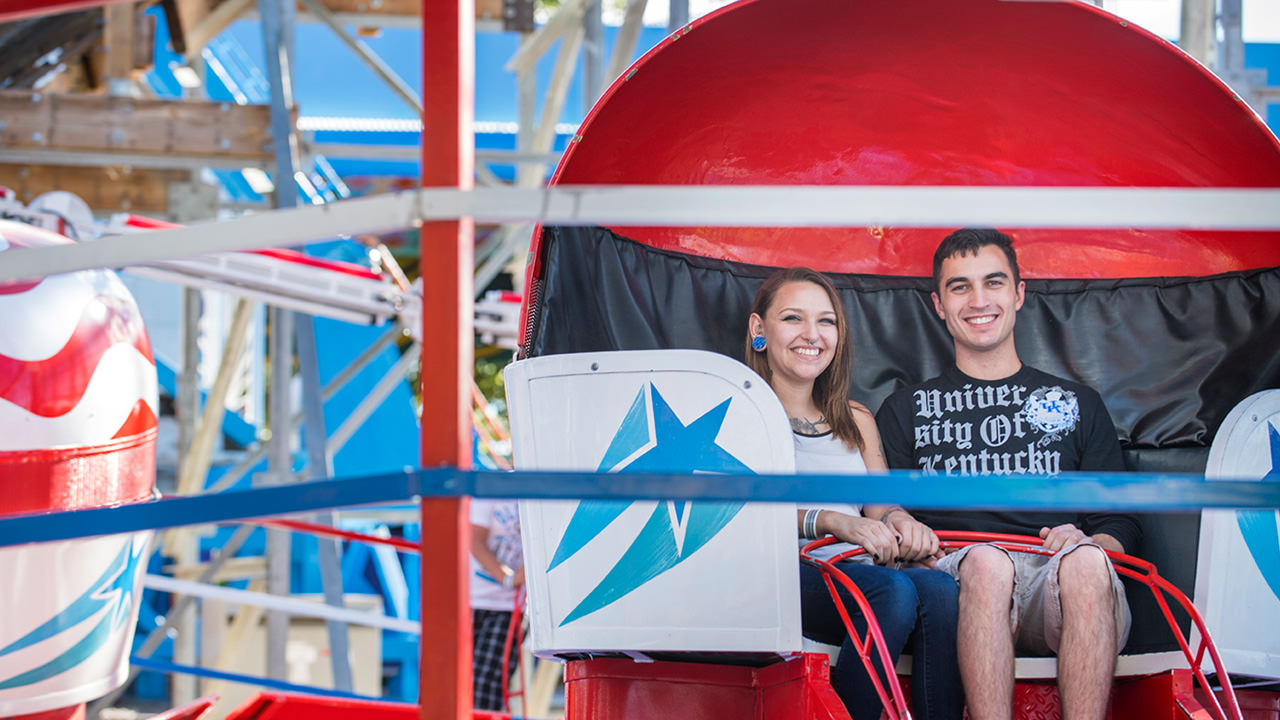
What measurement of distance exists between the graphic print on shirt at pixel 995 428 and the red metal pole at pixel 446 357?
170 centimetres

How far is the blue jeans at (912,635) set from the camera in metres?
2.28

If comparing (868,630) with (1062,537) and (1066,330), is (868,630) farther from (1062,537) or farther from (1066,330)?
(1066,330)

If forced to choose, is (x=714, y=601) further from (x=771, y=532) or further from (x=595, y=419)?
(x=595, y=419)

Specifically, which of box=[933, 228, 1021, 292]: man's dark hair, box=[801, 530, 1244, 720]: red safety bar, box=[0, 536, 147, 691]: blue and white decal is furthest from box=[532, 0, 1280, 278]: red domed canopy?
box=[0, 536, 147, 691]: blue and white decal

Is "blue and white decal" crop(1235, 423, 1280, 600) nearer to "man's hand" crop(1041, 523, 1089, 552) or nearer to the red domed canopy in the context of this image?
"man's hand" crop(1041, 523, 1089, 552)

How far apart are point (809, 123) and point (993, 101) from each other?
48cm

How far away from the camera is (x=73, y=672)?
265cm

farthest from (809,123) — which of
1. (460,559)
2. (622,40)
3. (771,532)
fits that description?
(622,40)

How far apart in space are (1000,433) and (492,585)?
2.39 metres

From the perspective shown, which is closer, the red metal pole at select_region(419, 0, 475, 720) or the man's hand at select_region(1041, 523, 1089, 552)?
the red metal pole at select_region(419, 0, 475, 720)

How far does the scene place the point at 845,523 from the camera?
8.25ft

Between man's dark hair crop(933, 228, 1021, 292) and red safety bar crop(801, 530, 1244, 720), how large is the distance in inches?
29.0

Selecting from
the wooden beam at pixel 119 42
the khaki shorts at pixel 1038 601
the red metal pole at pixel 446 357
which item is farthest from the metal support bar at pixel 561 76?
the red metal pole at pixel 446 357

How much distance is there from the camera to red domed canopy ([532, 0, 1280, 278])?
2.72 metres
